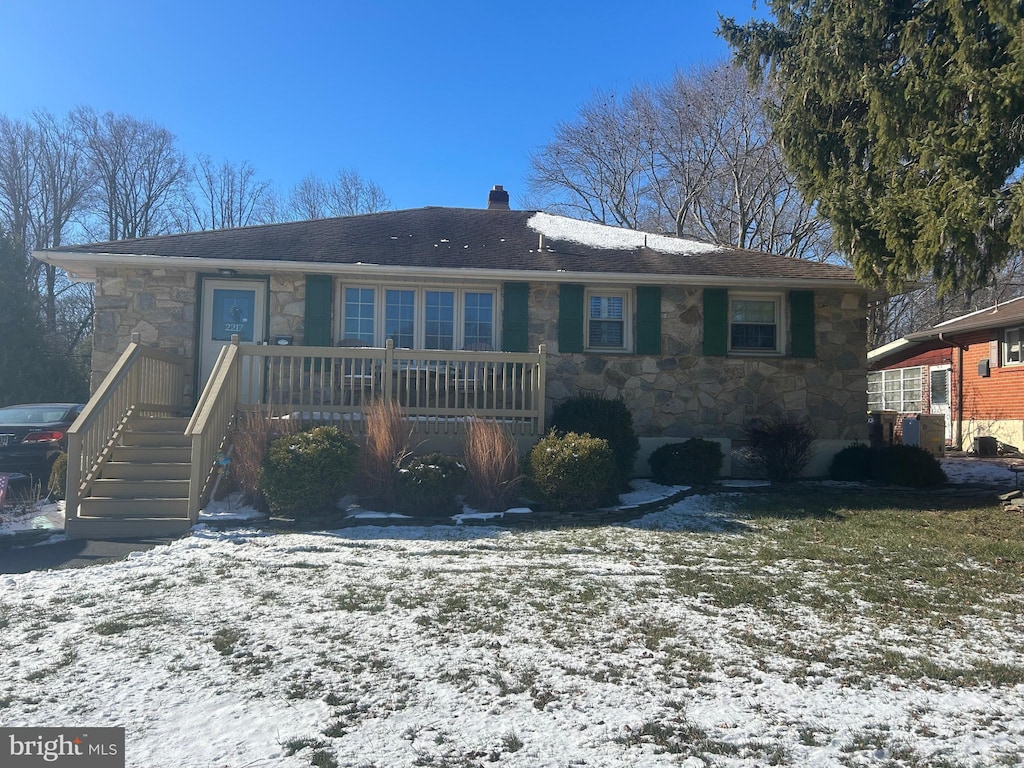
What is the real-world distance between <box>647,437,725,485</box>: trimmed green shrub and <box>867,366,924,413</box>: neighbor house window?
11.7 metres

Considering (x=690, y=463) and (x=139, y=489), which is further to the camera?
(x=690, y=463)

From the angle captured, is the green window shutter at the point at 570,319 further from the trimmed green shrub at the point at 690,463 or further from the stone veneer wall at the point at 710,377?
the trimmed green shrub at the point at 690,463

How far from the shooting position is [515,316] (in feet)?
35.3

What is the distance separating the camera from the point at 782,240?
25344 mm

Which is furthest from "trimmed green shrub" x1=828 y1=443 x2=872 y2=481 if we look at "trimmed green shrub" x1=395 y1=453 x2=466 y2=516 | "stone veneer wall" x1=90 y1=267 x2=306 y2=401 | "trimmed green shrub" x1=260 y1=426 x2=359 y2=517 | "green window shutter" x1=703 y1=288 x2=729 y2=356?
"stone veneer wall" x1=90 y1=267 x2=306 y2=401

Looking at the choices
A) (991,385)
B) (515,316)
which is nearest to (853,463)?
(515,316)

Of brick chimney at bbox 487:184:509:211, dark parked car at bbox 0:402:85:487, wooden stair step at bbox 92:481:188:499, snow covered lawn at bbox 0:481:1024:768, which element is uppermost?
brick chimney at bbox 487:184:509:211

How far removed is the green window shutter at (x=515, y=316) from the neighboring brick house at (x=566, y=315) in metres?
0.02

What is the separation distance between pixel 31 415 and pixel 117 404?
2.72 m

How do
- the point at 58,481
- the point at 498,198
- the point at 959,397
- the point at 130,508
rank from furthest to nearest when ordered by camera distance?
the point at 959,397 → the point at 498,198 → the point at 58,481 → the point at 130,508

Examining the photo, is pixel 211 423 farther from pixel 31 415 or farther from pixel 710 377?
pixel 710 377

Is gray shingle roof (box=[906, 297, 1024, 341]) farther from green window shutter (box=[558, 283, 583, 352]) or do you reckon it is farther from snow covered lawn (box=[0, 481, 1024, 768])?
snow covered lawn (box=[0, 481, 1024, 768])

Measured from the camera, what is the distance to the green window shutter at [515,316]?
10711 mm

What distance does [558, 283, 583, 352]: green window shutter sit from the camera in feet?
35.3
